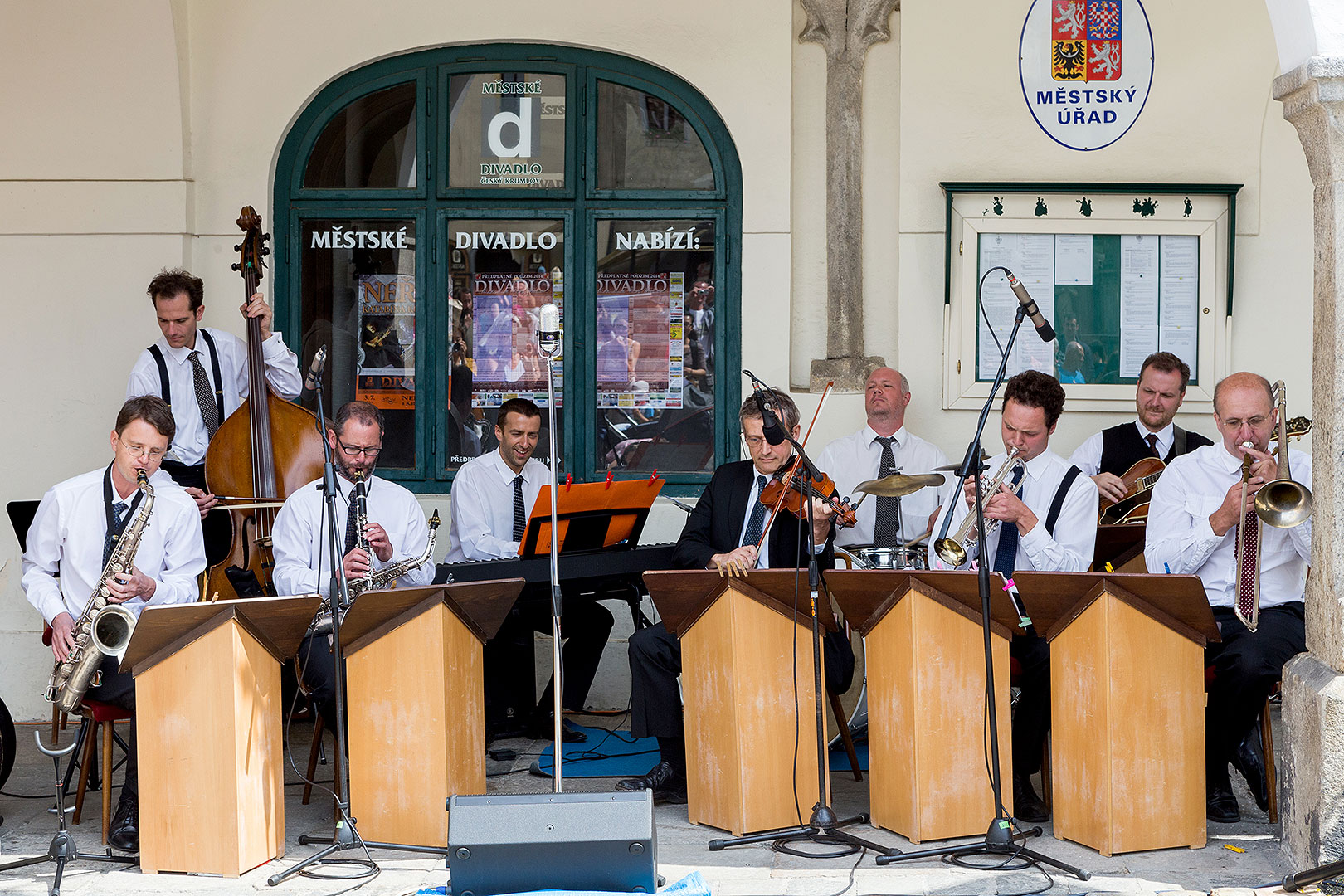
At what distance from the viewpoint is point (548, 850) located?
12.4 feet

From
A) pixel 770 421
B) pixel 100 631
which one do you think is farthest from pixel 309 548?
pixel 770 421

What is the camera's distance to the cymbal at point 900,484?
14.3ft

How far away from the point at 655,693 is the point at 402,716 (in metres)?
1.08

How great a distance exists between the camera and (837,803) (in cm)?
523

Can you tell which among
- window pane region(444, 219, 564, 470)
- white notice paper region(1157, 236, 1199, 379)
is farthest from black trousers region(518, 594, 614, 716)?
white notice paper region(1157, 236, 1199, 379)

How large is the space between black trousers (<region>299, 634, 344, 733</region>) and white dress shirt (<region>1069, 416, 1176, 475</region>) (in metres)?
3.45

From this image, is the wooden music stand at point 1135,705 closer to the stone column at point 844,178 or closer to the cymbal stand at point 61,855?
the stone column at point 844,178

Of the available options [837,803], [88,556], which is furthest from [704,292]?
[88,556]

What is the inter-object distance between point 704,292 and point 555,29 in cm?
153

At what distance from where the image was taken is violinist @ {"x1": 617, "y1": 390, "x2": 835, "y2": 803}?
5.19 m

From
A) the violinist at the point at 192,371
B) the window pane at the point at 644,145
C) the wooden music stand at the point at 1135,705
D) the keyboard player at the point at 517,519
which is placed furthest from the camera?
the window pane at the point at 644,145

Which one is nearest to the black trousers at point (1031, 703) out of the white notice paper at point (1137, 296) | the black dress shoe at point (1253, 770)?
the black dress shoe at point (1253, 770)

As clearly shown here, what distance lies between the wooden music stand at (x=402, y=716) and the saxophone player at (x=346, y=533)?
370mm

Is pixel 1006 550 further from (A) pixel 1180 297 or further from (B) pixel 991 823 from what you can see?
(A) pixel 1180 297
